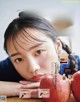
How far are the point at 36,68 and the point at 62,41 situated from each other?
148 mm

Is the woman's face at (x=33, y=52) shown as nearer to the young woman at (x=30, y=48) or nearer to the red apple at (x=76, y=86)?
the young woman at (x=30, y=48)

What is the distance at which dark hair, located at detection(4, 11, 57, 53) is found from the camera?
2.24 ft

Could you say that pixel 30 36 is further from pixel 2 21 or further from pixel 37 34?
pixel 2 21

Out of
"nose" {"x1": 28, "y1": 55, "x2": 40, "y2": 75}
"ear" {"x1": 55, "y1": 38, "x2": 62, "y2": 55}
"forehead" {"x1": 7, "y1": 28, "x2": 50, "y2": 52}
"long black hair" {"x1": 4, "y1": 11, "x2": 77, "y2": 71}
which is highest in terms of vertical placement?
"long black hair" {"x1": 4, "y1": 11, "x2": 77, "y2": 71}

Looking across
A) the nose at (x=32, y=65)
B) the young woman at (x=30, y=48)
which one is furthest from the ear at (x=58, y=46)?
the nose at (x=32, y=65)

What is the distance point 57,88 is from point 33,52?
0.17 m

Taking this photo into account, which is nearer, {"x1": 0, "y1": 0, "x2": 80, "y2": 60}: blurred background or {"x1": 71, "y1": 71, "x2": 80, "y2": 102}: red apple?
{"x1": 71, "y1": 71, "x2": 80, "y2": 102}: red apple

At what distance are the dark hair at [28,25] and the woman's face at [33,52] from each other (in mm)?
16

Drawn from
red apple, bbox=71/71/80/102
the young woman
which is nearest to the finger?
the young woman

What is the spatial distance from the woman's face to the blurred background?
0.05 meters

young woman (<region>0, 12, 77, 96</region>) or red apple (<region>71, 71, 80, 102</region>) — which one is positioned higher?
young woman (<region>0, 12, 77, 96</region>)

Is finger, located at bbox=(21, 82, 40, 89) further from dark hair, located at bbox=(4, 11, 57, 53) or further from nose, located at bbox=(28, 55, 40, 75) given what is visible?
dark hair, located at bbox=(4, 11, 57, 53)

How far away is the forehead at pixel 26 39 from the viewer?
68cm

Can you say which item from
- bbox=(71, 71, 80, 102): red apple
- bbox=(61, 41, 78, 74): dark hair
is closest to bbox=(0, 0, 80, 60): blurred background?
bbox=(61, 41, 78, 74): dark hair
